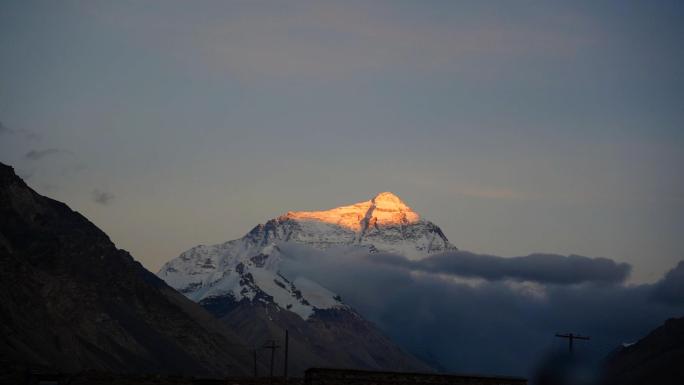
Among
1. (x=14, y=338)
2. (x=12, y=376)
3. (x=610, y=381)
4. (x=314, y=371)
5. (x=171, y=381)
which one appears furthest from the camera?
(x=14, y=338)

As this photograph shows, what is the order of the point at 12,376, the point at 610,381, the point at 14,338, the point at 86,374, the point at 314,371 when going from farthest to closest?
1. the point at 14,338
2. the point at 12,376
3. the point at 610,381
4. the point at 86,374
5. the point at 314,371

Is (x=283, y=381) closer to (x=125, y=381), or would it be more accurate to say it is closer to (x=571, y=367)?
(x=125, y=381)

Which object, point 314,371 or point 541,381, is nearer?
point 314,371

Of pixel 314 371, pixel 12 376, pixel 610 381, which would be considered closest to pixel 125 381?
pixel 314 371

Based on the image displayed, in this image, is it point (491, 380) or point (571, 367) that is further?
point (571, 367)

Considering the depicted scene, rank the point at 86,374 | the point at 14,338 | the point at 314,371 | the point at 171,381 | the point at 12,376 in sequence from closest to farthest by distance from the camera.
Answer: the point at 314,371 → the point at 171,381 → the point at 86,374 → the point at 12,376 → the point at 14,338

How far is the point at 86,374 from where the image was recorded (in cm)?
7856

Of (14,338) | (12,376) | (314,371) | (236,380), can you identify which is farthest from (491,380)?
(14,338)

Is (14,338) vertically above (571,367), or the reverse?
(14,338)

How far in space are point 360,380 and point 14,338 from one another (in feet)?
485

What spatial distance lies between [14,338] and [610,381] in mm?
128169

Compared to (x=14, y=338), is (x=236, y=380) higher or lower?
lower

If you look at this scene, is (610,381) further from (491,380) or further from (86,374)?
(86,374)

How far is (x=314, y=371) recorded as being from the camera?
204 feet
